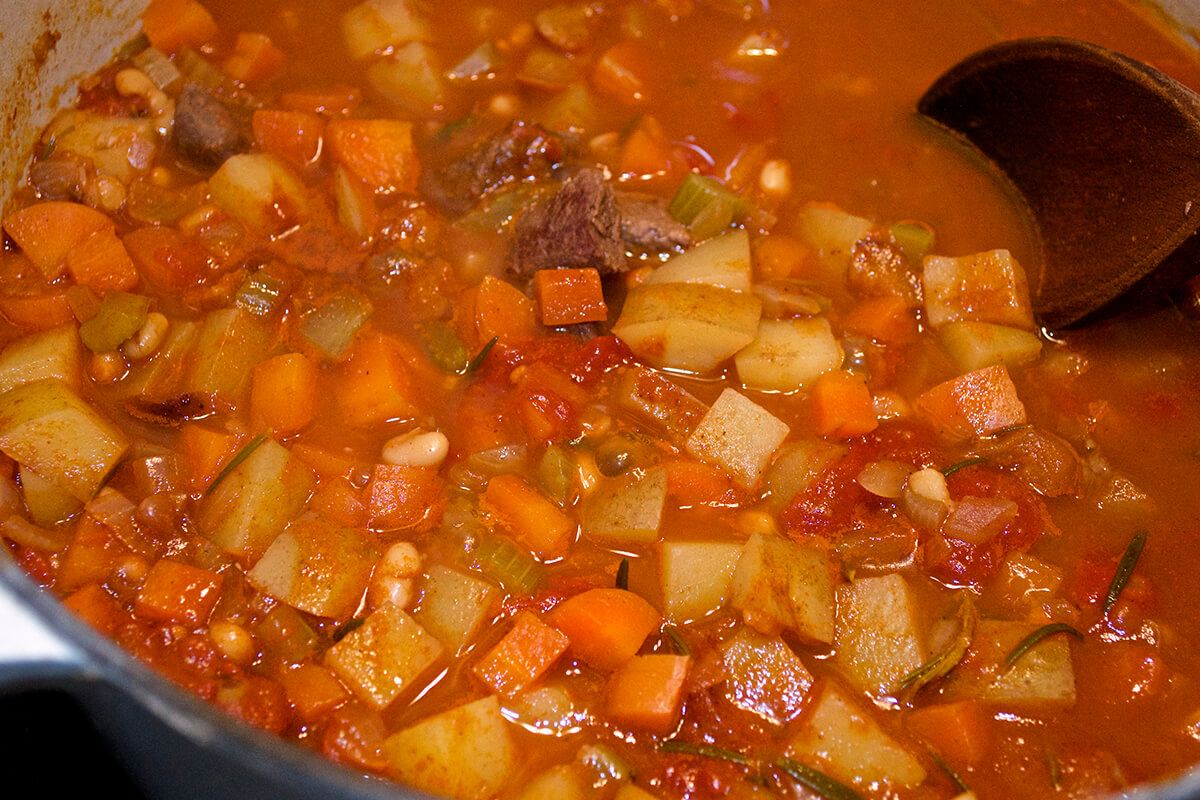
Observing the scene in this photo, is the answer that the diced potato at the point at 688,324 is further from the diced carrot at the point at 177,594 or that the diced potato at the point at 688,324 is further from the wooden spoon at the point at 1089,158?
the diced carrot at the point at 177,594

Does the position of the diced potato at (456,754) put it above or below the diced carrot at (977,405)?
below

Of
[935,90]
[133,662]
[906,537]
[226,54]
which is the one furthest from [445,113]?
[133,662]

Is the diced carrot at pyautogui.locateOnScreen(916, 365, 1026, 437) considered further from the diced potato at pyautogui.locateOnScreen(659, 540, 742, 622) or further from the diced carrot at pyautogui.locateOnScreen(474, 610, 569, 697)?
the diced carrot at pyautogui.locateOnScreen(474, 610, 569, 697)

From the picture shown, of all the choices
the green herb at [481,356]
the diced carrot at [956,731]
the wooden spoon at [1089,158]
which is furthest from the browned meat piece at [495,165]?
the diced carrot at [956,731]

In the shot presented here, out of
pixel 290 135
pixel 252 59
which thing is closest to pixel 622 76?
pixel 290 135

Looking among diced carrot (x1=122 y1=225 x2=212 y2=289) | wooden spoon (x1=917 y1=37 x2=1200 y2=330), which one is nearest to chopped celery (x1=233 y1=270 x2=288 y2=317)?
diced carrot (x1=122 y1=225 x2=212 y2=289)

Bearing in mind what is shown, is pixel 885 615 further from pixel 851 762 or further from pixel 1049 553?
pixel 1049 553
